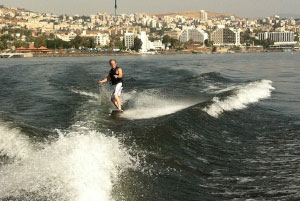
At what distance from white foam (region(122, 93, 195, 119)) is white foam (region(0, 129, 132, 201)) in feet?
14.4

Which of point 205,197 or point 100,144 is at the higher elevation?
point 100,144

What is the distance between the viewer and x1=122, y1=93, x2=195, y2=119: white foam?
1252 centimetres

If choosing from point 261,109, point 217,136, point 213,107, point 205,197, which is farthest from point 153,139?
point 261,109

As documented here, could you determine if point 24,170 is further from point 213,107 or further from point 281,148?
point 213,107

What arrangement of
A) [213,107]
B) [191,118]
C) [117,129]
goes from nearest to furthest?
[117,129] → [191,118] → [213,107]

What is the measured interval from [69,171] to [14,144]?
2294 millimetres

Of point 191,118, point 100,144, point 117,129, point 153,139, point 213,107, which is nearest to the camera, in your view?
point 100,144

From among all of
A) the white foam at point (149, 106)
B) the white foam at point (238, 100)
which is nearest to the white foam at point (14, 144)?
the white foam at point (149, 106)

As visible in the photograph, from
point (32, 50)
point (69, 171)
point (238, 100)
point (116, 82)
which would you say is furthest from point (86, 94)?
point (32, 50)

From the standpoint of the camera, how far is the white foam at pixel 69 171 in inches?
229

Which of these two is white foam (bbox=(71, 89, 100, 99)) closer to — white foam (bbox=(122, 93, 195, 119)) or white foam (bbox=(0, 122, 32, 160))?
white foam (bbox=(122, 93, 195, 119))

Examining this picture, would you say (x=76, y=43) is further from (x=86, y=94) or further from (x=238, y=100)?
(x=238, y=100)

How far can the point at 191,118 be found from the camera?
37.6 ft

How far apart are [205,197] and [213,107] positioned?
715cm
